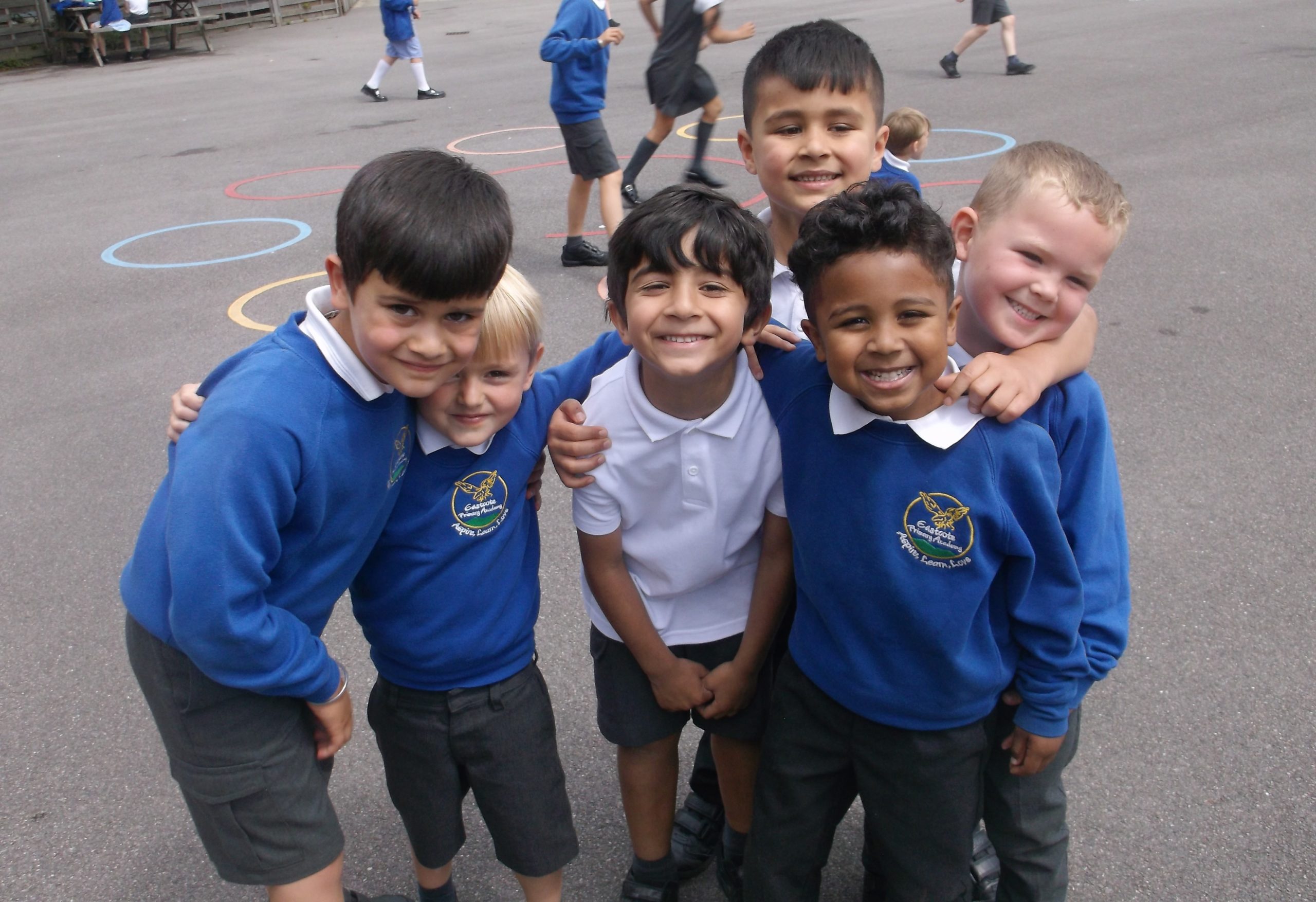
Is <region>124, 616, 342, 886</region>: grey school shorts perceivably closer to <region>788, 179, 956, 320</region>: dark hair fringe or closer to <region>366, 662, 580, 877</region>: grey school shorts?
<region>366, 662, 580, 877</region>: grey school shorts

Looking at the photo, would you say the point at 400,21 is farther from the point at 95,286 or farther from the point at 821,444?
the point at 821,444

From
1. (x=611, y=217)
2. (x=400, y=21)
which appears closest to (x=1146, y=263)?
(x=611, y=217)

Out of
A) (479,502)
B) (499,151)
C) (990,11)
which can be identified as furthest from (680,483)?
(990,11)

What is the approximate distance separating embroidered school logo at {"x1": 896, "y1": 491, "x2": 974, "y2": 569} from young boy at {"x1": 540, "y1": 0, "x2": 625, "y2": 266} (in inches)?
203

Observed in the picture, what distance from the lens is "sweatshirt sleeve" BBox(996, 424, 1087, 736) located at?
1.80 m

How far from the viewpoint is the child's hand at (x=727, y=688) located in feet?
7.38

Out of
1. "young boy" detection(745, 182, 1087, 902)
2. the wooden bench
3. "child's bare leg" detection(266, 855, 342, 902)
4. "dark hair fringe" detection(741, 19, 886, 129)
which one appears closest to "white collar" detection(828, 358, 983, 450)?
"young boy" detection(745, 182, 1087, 902)

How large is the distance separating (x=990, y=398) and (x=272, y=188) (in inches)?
349

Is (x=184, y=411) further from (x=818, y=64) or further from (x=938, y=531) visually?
(x=818, y=64)

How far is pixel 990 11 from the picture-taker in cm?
1228

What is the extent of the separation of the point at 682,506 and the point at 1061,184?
952 mm

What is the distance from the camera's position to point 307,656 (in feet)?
6.25

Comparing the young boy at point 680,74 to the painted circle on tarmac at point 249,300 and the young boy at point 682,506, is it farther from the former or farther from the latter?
the young boy at point 682,506

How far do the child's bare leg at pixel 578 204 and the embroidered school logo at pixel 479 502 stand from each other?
16.0 feet
